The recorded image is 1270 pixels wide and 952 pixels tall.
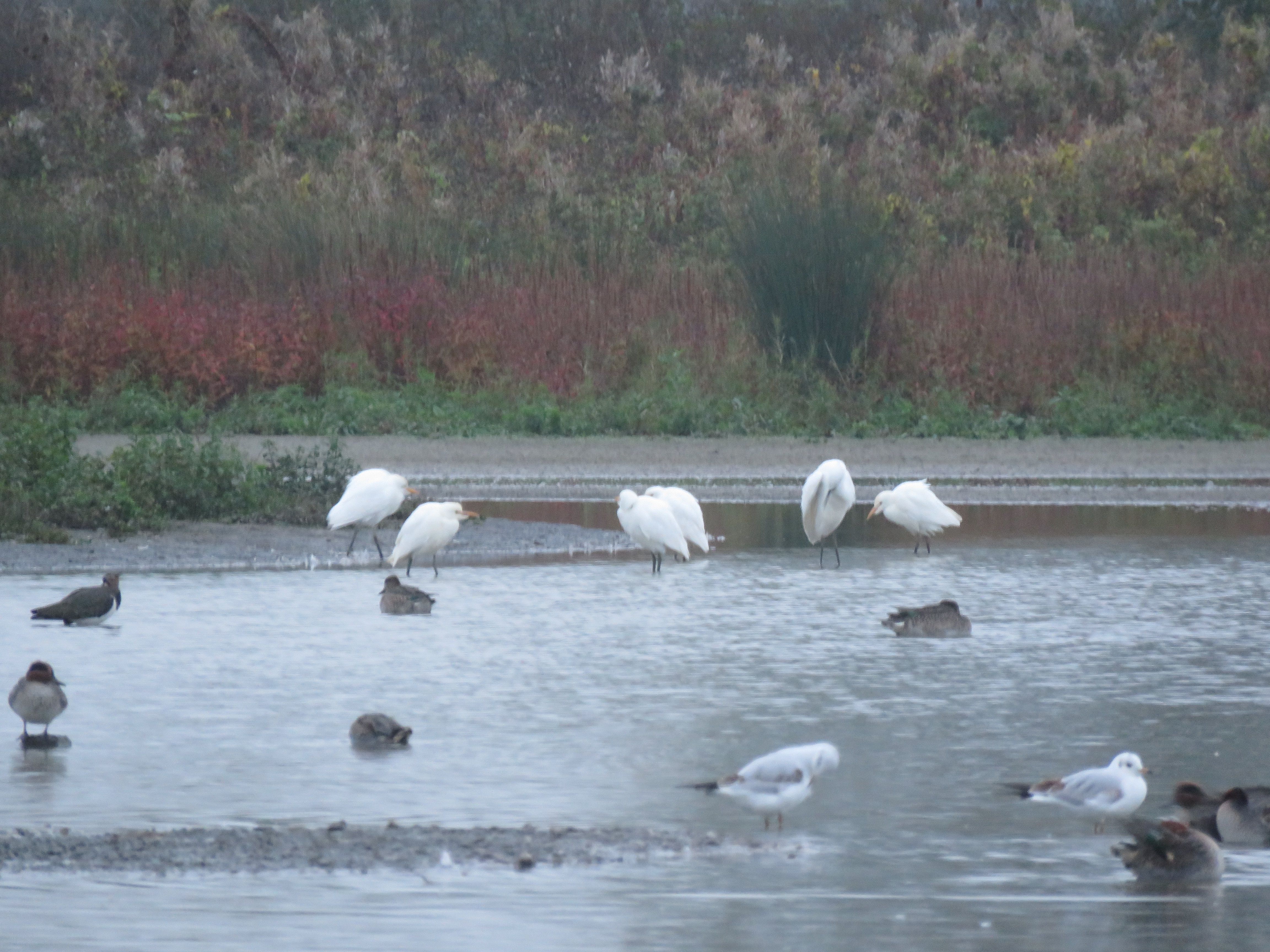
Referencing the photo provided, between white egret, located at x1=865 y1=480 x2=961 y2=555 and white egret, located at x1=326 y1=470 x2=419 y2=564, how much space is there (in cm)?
279

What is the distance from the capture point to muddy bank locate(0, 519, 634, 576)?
12.3m

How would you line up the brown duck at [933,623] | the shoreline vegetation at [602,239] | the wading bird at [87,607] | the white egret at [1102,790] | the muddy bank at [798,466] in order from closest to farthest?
the white egret at [1102,790] → the brown duck at [933,623] → the wading bird at [87,607] → the muddy bank at [798,466] → the shoreline vegetation at [602,239]

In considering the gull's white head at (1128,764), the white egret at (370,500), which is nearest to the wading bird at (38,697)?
the gull's white head at (1128,764)

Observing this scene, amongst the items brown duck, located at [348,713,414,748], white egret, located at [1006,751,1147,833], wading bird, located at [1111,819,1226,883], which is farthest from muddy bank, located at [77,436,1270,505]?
wading bird, located at [1111,819,1226,883]

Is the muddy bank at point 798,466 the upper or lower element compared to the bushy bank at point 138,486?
lower

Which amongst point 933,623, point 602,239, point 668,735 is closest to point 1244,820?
point 668,735

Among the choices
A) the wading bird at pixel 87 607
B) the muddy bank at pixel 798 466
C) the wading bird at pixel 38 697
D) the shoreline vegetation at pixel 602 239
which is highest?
the shoreline vegetation at pixel 602 239

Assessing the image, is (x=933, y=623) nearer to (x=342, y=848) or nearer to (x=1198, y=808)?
(x=1198, y=808)

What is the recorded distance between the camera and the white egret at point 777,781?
6031mm

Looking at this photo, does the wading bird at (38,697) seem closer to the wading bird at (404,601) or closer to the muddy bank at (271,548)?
the wading bird at (404,601)

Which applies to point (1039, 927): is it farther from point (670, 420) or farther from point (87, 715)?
point (670, 420)

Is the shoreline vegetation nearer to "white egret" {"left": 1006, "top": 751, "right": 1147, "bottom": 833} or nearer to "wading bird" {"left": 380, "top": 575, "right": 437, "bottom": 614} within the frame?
"wading bird" {"left": 380, "top": 575, "right": 437, "bottom": 614}

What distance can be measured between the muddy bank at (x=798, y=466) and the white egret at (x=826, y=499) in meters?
3.13

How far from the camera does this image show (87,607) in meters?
9.79
